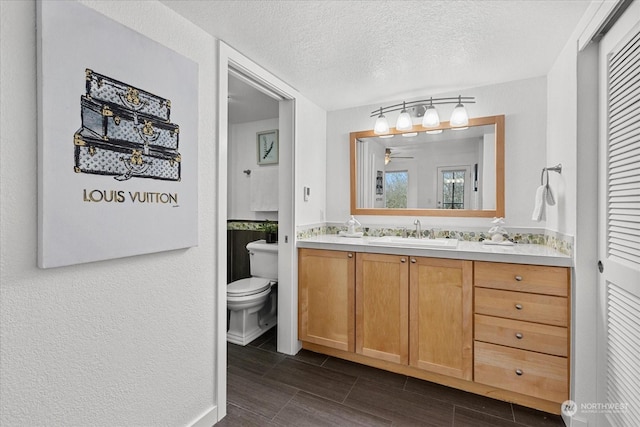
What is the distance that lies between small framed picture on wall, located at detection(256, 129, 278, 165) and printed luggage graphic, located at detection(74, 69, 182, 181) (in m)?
1.96

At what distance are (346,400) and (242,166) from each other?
2.69 meters

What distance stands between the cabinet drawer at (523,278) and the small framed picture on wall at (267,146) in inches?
91.9

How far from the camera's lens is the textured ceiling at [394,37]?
143cm

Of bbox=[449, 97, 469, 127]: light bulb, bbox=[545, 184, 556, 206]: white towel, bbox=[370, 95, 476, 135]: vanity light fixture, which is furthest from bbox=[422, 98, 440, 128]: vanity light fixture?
bbox=[545, 184, 556, 206]: white towel

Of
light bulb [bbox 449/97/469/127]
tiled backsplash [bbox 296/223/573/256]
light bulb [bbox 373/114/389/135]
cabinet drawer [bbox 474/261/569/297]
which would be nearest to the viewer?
cabinet drawer [bbox 474/261/569/297]

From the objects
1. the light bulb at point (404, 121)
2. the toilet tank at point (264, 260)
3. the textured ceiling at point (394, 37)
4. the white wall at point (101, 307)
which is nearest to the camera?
the white wall at point (101, 307)

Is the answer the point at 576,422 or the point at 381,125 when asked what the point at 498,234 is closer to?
the point at 576,422

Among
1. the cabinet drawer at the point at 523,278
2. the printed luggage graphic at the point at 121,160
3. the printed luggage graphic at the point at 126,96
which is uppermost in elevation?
the printed luggage graphic at the point at 126,96

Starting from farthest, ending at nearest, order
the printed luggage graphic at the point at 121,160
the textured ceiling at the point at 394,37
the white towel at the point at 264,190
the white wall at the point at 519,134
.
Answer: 1. the white towel at the point at 264,190
2. the white wall at the point at 519,134
3. the textured ceiling at the point at 394,37
4. the printed luggage graphic at the point at 121,160

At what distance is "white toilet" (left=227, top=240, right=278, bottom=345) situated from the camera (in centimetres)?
255

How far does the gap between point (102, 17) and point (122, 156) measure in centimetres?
52

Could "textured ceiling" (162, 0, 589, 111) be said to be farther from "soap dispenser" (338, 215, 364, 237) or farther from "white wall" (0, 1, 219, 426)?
"soap dispenser" (338, 215, 364, 237)

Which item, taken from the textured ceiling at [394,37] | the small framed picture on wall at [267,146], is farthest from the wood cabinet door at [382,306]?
the small framed picture on wall at [267,146]

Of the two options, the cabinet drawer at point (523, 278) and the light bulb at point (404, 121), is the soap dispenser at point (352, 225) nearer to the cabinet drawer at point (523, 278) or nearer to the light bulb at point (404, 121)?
the light bulb at point (404, 121)
